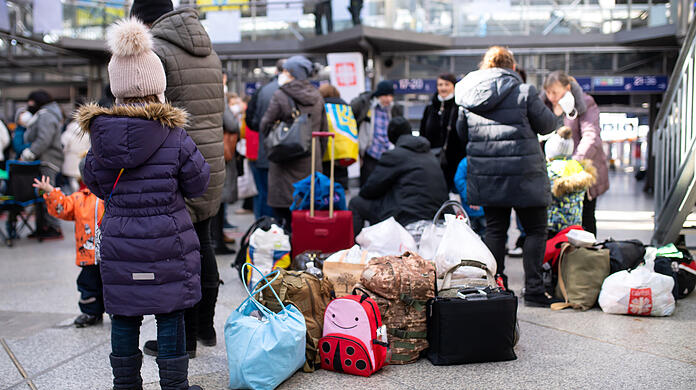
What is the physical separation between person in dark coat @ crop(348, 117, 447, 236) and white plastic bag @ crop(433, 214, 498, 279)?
108 cm

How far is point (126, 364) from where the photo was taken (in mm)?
3021

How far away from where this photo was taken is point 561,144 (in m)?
5.68

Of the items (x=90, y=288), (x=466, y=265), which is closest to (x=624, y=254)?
(x=466, y=265)

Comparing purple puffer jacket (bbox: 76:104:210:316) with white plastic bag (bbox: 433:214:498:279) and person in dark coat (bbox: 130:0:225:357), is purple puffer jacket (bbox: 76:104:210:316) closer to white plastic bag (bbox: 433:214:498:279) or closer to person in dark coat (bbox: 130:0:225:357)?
person in dark coat (bbox: 130:0:225:357)

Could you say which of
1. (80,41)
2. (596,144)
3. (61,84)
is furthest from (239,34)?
(596,144)

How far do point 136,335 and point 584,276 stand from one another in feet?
10.6

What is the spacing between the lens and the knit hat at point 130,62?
9.86 ft

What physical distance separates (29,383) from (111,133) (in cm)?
154

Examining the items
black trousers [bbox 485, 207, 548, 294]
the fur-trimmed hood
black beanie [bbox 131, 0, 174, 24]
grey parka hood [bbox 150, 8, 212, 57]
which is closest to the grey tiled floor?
black trousers [bbox 485, 207, 548, 294]

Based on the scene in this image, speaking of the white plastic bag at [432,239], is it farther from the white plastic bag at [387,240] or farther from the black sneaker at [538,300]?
the black sneaker at [538,300]

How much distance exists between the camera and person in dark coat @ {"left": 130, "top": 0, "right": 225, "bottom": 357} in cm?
357

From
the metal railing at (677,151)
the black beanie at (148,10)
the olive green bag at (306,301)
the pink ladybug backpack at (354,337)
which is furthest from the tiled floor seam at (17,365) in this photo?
the metal railing at (677,151)

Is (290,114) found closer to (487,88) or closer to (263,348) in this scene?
(487,88)

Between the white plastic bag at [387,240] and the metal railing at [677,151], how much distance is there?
7.77 ft
